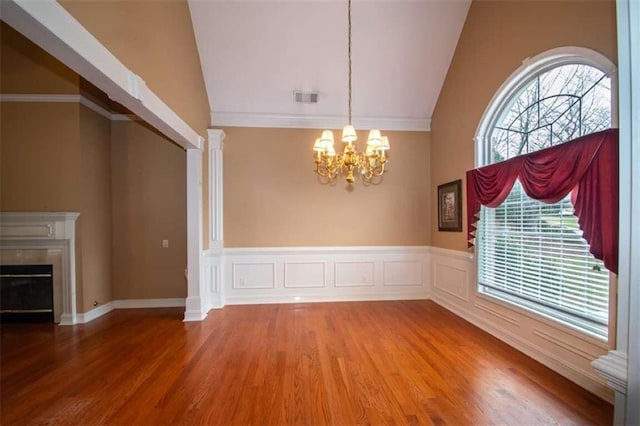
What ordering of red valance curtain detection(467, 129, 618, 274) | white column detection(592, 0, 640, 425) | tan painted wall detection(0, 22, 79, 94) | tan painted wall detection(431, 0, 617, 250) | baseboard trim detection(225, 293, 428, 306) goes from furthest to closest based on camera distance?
1. baseboard trim detection(225, 293, 428, 306)
2. tan painted wall detection(0, 22, 79, 94)
3. tan painted wall detection(431, 0, 617, 250)
4. red valance curtain detection(467, 129, 618, 274)
5. white column detection(592, 0, 640, 425)

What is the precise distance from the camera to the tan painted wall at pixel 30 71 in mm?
3096

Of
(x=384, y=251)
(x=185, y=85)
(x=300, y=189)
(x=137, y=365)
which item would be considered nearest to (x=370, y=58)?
(x=300, y=189)

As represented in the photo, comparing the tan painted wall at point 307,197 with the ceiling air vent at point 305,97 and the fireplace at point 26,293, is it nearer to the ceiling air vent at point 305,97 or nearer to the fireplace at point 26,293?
the ceiling air vent at point 305,97

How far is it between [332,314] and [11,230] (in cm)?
462

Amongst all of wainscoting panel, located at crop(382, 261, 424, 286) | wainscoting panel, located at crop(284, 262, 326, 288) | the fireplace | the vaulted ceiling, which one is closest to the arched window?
wainscoting panel, located at crop(382, 261, 424, 286)

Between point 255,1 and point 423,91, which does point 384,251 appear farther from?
point 255,1

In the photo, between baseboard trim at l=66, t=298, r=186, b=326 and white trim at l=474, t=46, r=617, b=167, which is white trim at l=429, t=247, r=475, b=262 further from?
baseboard trim at l=66, t=298, r=186, b=326

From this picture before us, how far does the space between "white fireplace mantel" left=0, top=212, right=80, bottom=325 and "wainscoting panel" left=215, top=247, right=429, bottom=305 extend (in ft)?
6.64

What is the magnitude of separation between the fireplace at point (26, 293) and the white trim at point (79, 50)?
9.73ft

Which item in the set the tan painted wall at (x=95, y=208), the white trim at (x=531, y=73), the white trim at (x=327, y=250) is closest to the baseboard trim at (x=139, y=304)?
the tan painted wall at (x=95, y=208)

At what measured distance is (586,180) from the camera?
6.93 ft

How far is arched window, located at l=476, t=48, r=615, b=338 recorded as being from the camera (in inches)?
89.4

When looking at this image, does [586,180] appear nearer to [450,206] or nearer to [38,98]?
[450,206]

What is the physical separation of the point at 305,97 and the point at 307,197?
167cm
